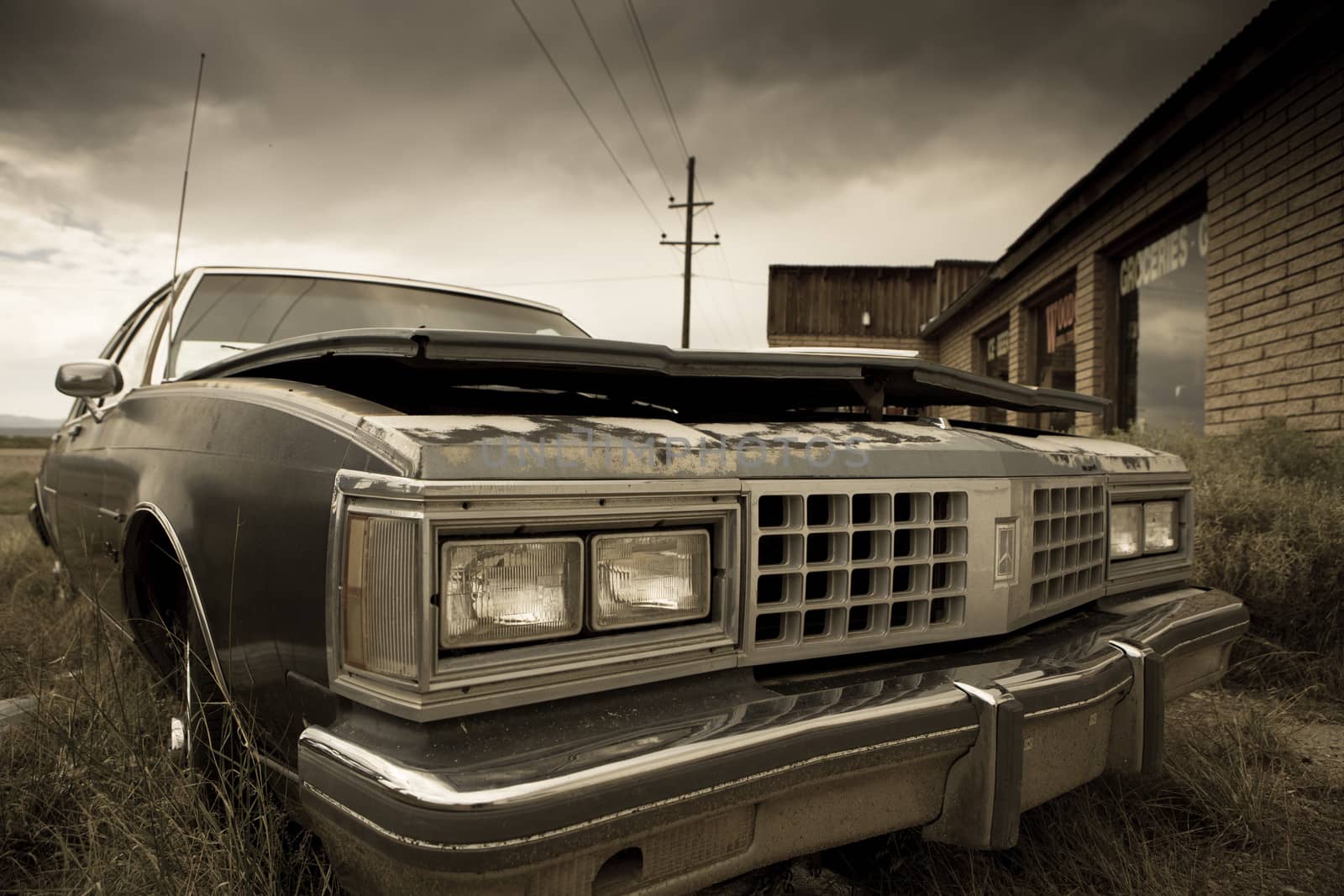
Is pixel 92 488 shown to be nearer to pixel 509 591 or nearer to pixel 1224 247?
pixel 509 591

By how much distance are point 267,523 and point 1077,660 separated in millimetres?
1503

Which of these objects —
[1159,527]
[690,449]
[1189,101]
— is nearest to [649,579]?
[690,449]

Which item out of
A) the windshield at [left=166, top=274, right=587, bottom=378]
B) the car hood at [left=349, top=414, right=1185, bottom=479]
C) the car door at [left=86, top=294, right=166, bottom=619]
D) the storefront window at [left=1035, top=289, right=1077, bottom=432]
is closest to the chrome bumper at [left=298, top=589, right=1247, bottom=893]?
the car hood at [left=349, top=414, right=1185, bottom=479]

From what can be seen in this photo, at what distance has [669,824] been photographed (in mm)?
1045

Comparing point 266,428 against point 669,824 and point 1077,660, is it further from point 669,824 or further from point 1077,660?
point 1077,660

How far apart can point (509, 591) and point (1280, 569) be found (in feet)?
11.2

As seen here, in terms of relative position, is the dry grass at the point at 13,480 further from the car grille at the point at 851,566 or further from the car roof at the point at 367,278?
the car grille at the point at 851,566

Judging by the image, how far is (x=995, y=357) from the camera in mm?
11602

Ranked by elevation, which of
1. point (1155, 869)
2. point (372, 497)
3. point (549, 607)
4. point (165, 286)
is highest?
point (165, 286)

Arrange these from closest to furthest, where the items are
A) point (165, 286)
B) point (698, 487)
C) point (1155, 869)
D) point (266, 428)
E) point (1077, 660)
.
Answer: point (698, 487)
point (266, 428)
point (1077, 660)
point (1155, 869)
point (165, 286)

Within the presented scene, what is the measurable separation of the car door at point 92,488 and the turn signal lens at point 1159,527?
8.86ft

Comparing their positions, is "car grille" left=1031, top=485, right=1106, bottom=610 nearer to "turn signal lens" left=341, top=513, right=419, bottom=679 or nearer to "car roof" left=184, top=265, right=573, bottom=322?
"turn signal lens" left=341, top=513, right=419, bottom=679

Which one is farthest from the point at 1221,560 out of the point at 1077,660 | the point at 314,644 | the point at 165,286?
the point at 165,286

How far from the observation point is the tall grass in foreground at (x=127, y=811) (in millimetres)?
1339
